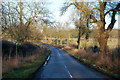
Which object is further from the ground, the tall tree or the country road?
the tall tree

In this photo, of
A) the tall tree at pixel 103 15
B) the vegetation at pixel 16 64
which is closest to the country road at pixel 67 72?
the vegetation at pixel 16 64

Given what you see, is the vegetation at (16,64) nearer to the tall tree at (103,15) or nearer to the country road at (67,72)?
the country road at (67,72)

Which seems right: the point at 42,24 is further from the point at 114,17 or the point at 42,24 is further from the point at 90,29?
the point at 114,17

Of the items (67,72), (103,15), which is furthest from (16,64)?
(103,15)

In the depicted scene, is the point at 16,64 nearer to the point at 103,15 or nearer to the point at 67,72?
the point at 67,72

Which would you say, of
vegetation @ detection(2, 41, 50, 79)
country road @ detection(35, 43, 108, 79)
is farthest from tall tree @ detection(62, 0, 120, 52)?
vegetation @ detection(2, 41, 50, 79)

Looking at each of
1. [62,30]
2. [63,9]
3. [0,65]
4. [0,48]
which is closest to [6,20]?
[0,48]

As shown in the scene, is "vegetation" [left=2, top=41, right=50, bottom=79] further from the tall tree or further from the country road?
the tall tree

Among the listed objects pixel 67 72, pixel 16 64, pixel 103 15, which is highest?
pixel 103 15

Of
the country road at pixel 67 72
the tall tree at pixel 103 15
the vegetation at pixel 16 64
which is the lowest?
the country road at pixel 67 72

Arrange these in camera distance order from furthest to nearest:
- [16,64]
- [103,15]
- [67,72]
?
1. [103,15]
2. [16,64]
3. [67,72]

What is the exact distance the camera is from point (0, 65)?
9391mm

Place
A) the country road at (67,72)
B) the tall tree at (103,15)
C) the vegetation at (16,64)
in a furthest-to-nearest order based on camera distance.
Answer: the tall tree at (103,15), the country road at (67,72), the vegetation at (16,64)

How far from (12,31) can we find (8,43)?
1693mm
